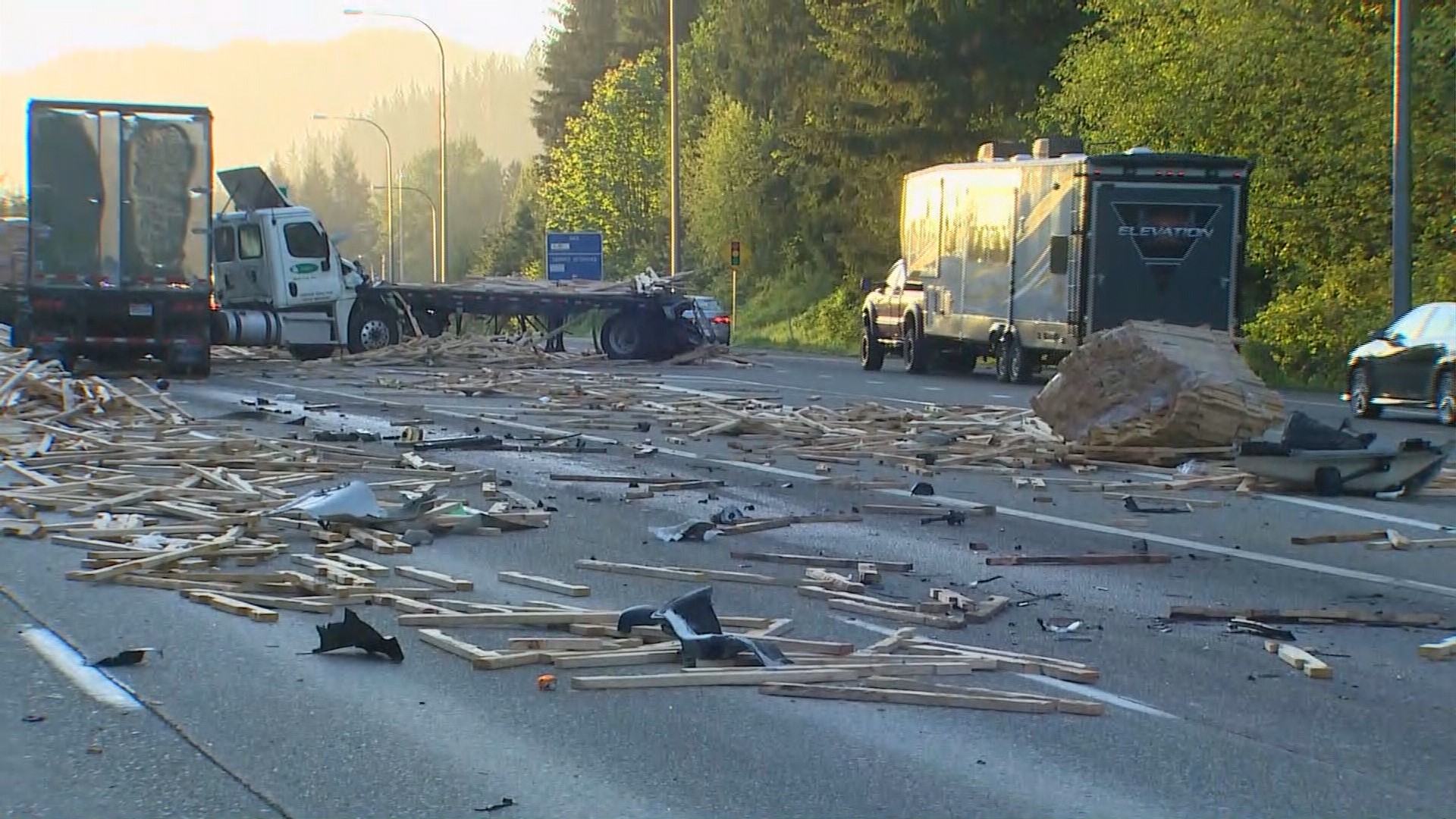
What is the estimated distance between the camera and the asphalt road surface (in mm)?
5973

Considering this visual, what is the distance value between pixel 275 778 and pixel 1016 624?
406 centimetres

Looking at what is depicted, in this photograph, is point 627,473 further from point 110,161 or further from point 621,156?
point 621,156

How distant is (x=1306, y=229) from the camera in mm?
31453

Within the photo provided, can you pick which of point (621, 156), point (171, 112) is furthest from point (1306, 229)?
point (621, 156)

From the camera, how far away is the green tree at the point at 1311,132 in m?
29.2

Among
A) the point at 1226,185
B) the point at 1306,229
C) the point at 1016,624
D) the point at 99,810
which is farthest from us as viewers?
the point at 1306,229

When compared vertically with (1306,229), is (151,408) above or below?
below

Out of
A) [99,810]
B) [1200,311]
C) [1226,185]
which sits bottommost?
[99,810]

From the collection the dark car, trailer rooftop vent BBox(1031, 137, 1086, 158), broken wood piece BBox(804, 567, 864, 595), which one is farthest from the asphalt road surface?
trailer rooftop vent BBox(1031, 137, 1086, 158)

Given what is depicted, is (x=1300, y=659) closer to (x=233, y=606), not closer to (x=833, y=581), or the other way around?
(x=833, y=581)

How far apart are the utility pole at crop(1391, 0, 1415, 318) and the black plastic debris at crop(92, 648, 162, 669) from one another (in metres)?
22.0

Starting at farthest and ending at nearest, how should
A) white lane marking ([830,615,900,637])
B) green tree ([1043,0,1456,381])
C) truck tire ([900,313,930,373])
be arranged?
truck tire ([900,313,930,373]) → green tree ([1043,0,1456,381]) → white lane marking ([830,615,900,637])

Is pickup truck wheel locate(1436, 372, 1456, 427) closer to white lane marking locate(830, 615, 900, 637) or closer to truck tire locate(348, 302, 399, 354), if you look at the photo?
white lane marking locate(830, 615, 900, 637)

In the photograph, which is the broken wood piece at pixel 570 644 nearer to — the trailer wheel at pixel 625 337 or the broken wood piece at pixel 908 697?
the broken wood piece at pixel 908 697
